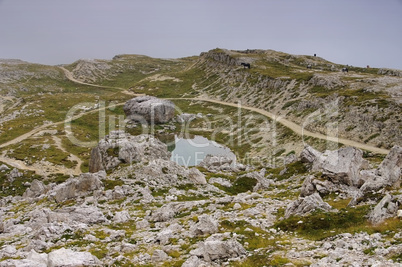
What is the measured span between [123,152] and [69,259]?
41540 millimetres

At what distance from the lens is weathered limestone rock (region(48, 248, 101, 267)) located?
20.4 m

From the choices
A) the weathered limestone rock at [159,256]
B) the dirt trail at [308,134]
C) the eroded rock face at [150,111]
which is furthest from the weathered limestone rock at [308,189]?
the eroded rock face at [150,111]

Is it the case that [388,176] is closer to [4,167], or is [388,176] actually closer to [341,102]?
[341,102]

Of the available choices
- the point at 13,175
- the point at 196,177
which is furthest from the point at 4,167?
the point at 196,177

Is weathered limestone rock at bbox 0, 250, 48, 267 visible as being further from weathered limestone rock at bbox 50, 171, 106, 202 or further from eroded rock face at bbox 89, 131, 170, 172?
eroded rock face at bbox 89, 131, 170, 172

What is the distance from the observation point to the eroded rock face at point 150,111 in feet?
597

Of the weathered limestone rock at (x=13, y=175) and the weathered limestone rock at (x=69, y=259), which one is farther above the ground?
the weathered limestone rock at (x=69, y=259)

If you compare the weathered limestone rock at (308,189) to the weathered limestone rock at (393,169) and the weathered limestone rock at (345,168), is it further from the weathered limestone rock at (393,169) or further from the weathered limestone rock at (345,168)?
the weathered limestone rock at (393,169)

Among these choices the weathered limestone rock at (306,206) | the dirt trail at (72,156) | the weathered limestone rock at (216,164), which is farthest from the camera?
the dirt trail at (72,156)

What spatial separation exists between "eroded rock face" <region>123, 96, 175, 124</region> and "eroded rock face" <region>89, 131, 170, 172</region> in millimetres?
107340

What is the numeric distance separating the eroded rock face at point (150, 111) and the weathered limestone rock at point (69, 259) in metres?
161

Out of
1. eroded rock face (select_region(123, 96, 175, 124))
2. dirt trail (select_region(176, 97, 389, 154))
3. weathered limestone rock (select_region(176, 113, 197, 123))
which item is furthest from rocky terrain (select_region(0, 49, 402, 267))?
weathered limestone rock (select_region(176, 113, 197, 123))

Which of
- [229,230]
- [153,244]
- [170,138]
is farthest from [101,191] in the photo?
[170,138]

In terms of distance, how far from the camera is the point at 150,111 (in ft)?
598
